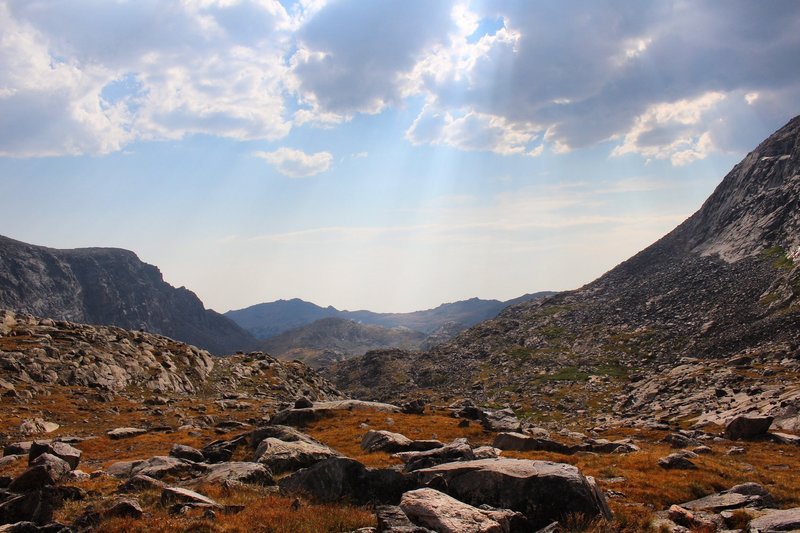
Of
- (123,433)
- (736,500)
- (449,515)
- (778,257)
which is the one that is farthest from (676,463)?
(778,257)

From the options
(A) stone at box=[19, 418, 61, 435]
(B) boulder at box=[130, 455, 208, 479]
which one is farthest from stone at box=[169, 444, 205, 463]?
(A) stone at box=[19, 418, 61, 435]

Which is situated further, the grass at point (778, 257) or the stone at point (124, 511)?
the grass at point (778, 257)

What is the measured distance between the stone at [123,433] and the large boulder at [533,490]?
137 ft

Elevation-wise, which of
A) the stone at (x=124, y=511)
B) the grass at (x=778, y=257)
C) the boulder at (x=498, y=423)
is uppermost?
the grass at (x=778, y=257)

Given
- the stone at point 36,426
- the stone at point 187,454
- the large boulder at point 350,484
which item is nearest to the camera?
the large boulder at point 350,484

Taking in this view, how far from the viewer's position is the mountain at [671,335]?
76.2m

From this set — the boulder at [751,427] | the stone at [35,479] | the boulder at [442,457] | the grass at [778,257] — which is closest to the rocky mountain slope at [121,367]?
the stone at [35,479]

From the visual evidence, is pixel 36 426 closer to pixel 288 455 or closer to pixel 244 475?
pixel 288 455

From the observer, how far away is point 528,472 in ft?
61.1

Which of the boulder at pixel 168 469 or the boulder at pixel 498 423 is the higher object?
the boulder at pixel 168 469

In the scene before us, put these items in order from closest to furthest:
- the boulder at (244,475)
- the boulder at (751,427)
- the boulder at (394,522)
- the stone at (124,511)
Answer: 1. the boulder at (394,522)
2. the stone at (124,511)
3. the boulder at (244,475)
4. the boulder at (751,427)

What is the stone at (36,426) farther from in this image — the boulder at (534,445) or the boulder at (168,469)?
the boulder at (534,445)

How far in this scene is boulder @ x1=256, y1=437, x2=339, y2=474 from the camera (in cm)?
2695

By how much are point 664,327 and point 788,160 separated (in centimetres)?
6852
